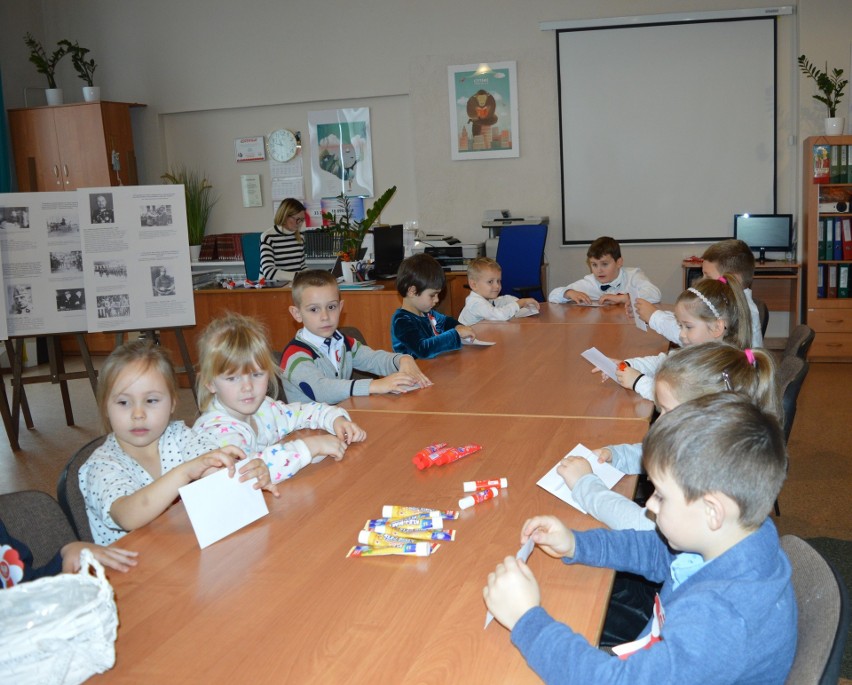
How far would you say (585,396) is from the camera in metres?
2.65

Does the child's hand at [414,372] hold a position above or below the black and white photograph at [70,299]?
below

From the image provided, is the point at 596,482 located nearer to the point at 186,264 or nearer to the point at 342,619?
the point at 342,619

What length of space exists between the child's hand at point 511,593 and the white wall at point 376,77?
19.9ft

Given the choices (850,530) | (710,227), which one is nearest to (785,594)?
(850,530)

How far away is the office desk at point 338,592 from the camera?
1.21 metres

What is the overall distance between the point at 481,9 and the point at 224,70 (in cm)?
245

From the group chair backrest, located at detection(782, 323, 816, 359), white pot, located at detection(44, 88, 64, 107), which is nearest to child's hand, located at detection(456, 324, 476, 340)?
chair backrest, located at detection(782, 323, 816, 359)

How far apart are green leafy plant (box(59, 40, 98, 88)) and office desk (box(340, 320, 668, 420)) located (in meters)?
5.73

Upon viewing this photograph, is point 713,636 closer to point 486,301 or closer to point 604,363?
point 604,363

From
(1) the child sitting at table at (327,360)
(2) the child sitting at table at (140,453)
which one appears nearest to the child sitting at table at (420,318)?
(1) the child sitting at table at (327,360)

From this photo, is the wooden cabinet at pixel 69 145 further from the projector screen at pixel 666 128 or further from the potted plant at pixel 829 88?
the potted plant at pixel 829 88

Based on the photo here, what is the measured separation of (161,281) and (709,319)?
3542 mm

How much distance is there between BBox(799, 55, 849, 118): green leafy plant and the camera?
6191mm

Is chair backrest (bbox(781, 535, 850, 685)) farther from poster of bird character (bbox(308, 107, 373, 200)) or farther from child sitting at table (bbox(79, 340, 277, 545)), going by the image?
poster of bird character (bbox(308, 107, 373, 200))
